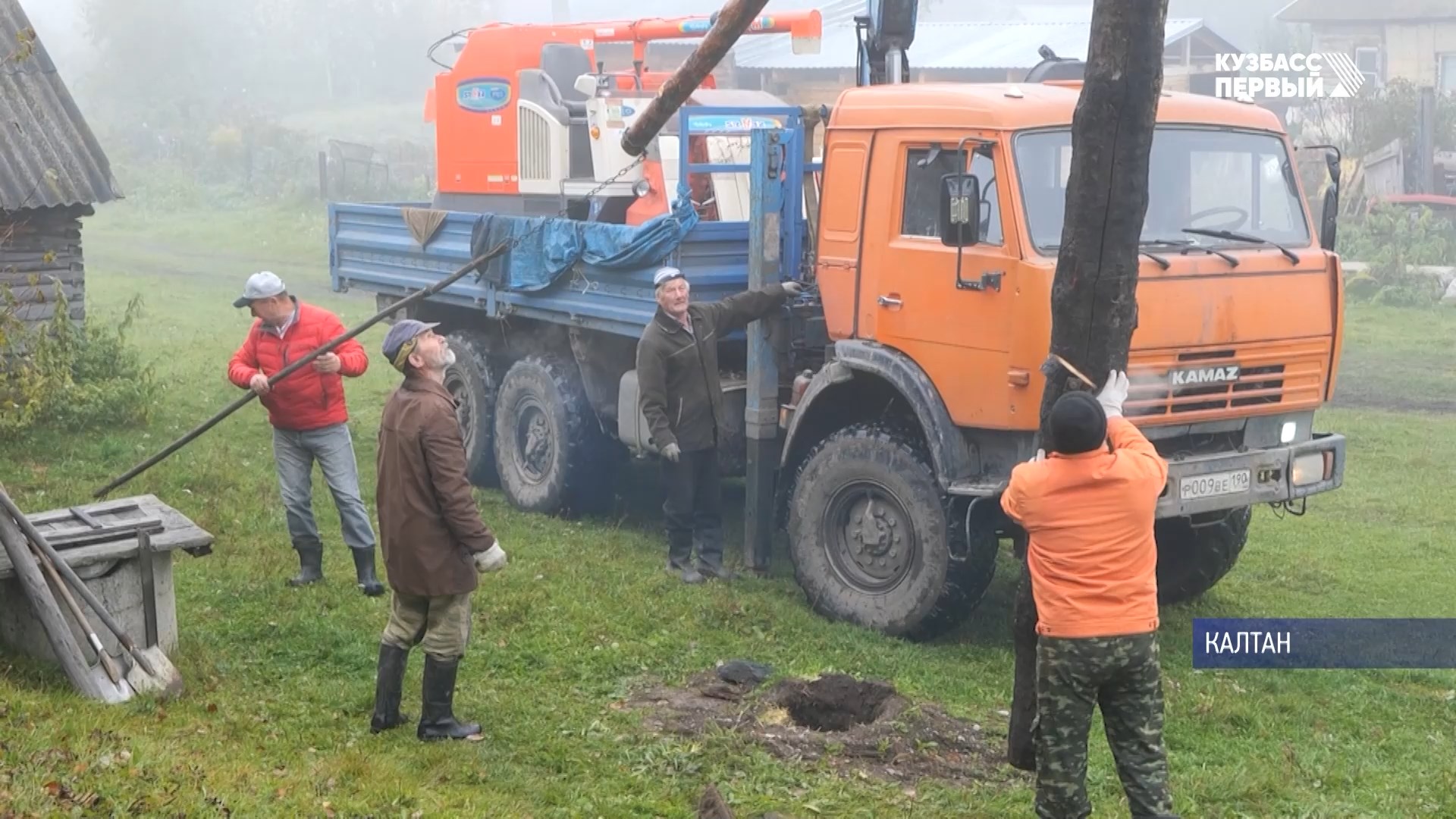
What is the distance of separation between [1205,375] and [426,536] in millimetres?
3706

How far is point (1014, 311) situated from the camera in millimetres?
7168

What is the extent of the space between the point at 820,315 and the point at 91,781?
4.88 m

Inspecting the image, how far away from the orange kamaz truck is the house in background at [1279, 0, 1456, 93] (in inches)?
1136

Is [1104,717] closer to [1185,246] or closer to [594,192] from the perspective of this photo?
[1185,246]

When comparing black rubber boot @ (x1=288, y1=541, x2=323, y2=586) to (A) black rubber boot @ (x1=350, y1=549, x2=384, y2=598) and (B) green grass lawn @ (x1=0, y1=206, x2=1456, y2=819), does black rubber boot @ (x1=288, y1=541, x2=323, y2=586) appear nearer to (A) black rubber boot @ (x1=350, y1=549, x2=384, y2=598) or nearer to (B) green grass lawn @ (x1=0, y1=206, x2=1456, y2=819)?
(B) green grass lawn @ (x1=0, y1=206, x2=1456, y2=819)

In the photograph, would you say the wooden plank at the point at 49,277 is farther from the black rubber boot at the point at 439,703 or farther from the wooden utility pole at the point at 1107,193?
the wooden utility pole at the point at 1107,193

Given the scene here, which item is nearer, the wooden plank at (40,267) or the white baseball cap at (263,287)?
the white baseball cap at (263,287)

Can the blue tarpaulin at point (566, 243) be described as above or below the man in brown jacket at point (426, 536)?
above

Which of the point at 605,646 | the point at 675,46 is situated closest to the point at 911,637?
the point at 605,646

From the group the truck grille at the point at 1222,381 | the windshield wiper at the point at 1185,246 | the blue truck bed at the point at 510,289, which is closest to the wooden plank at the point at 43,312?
the blue truck bed at the point at 510,289

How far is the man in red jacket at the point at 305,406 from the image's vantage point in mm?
8211

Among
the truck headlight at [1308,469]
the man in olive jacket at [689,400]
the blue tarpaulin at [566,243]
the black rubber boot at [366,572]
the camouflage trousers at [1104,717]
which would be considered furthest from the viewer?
the blue tarpaulin at [566,243]

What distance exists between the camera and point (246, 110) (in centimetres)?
4962

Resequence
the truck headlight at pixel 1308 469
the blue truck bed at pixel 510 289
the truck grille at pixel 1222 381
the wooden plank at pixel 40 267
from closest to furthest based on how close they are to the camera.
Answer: the truck grille at pixel 1222 381
the truck headlight at pixel 1308 469
the blue truck bed at pixel 510 289
the wooden plank at pixel 40 267
